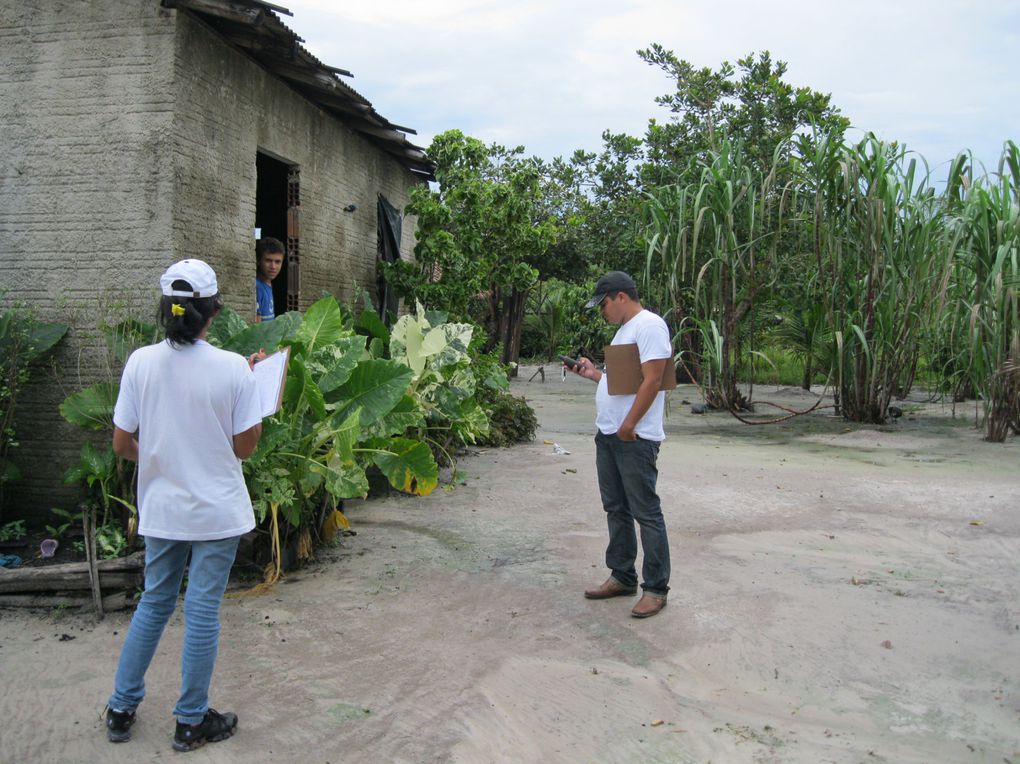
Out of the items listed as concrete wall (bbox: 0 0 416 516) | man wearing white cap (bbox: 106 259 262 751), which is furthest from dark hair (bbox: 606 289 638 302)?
concrete wall (bbox: 0 0 416 516)

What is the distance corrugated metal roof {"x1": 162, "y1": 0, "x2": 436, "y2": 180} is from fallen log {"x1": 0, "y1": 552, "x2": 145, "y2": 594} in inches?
126

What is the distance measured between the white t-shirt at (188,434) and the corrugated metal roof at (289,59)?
3.23 meters

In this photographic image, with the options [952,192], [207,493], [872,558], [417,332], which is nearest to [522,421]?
[417,332]

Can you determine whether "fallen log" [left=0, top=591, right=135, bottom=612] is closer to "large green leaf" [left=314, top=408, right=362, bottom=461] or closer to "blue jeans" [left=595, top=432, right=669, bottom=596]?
"large green leaf" [left=314, top=408, right=362, bottom=461]

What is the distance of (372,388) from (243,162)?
231cm

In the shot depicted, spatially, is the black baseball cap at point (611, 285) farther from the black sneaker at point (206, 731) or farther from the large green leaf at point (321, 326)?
the black sneaker at point (206, 731)

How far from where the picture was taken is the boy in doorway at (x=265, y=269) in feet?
20.3

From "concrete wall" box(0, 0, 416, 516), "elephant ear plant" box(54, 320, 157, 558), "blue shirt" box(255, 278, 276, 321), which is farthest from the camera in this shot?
"blue shirt" box(255, 278, 276, 321)

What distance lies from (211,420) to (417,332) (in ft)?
11.5

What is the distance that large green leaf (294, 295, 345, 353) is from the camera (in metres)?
4.74

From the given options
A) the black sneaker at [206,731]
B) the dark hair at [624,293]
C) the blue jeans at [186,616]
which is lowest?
the black sneaker at [206,731]

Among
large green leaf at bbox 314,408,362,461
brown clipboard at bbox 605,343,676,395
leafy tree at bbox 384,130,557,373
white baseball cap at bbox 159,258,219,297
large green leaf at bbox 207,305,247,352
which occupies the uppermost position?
leafy tree at bbox 384,130,557,373

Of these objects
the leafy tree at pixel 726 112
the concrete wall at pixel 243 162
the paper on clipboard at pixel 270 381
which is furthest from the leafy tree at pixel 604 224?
the paper on clipboard at pixel 270 381

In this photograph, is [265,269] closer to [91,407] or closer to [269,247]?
[269,247]
